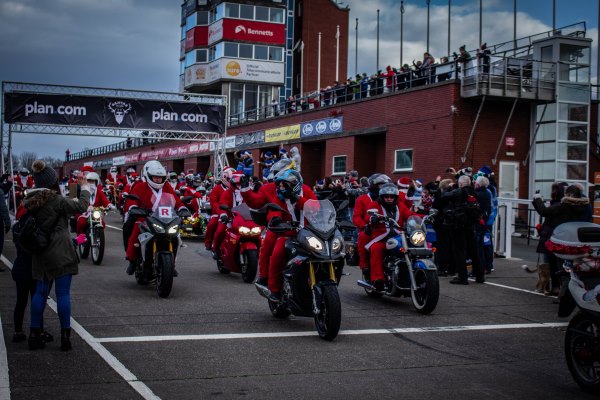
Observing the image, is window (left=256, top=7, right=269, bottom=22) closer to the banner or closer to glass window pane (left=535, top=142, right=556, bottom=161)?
the banner

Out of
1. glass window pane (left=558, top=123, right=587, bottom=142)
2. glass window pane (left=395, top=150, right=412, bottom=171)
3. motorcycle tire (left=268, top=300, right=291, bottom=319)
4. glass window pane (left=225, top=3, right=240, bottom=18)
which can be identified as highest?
glass window pane (left=225, top=3, right=240, bottom=18)

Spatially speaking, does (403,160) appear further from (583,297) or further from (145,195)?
(583,297)

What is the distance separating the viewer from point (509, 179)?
27.7m

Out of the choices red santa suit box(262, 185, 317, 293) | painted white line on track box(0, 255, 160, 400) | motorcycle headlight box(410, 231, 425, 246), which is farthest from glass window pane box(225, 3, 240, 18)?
painted white line on track box(0, 255, 160, 400)

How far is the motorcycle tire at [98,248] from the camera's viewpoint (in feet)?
49.1

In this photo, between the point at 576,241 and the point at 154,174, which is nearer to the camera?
the point at 576,241

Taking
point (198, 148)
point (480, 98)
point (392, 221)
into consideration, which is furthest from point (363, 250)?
point (198, 148)

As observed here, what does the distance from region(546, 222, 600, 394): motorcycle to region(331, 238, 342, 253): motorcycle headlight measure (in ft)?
7.77

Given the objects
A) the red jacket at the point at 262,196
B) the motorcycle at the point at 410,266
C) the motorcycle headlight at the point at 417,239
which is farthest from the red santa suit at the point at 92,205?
the motorcycle headlight at the point at 417,239

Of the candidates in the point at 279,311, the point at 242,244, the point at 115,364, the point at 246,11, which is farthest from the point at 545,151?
the point at 246,11

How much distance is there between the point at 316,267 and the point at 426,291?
204cm

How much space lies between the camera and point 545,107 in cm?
2733

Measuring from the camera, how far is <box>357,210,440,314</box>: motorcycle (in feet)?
32.4

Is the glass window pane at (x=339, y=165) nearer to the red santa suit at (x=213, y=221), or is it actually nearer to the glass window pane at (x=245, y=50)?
the red santa suit at (x=213, y=221)
